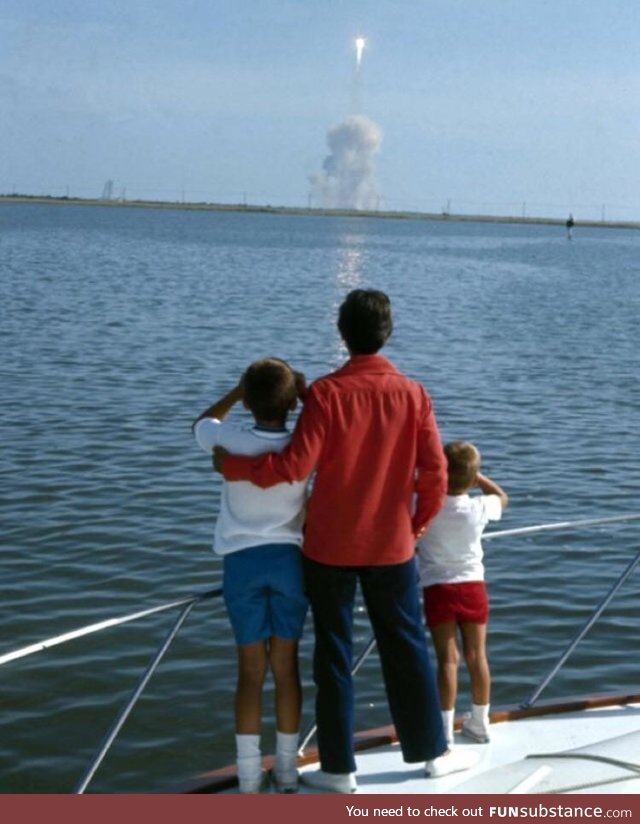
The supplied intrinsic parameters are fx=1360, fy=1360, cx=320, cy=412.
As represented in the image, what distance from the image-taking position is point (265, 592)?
4.95 m

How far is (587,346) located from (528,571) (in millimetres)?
23757

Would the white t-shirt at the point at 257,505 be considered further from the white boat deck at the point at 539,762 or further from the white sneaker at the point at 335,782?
the white boat deck at the point at 539,762

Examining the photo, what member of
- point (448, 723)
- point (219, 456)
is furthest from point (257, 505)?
point (448, 723)

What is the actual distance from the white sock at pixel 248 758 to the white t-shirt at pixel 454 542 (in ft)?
3.14

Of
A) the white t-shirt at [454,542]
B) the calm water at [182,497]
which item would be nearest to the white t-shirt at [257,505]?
the white t-shirt at [454,542]

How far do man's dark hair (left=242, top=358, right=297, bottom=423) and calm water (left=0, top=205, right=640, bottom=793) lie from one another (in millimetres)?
1851

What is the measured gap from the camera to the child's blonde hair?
5.41 meters

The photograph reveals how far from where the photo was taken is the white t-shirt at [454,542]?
5.41 m

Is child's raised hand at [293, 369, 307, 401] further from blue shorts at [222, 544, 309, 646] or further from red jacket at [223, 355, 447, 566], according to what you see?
blue shorts at [222, 544, 309, 646]

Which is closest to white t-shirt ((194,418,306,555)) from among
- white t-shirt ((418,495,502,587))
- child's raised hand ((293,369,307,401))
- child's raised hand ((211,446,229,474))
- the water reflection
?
child's raised hand ((211,446,229,474))

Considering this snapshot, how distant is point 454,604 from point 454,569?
0.14 meters

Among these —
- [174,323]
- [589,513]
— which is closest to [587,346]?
[174,323]

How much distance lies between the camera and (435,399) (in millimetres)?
23297
